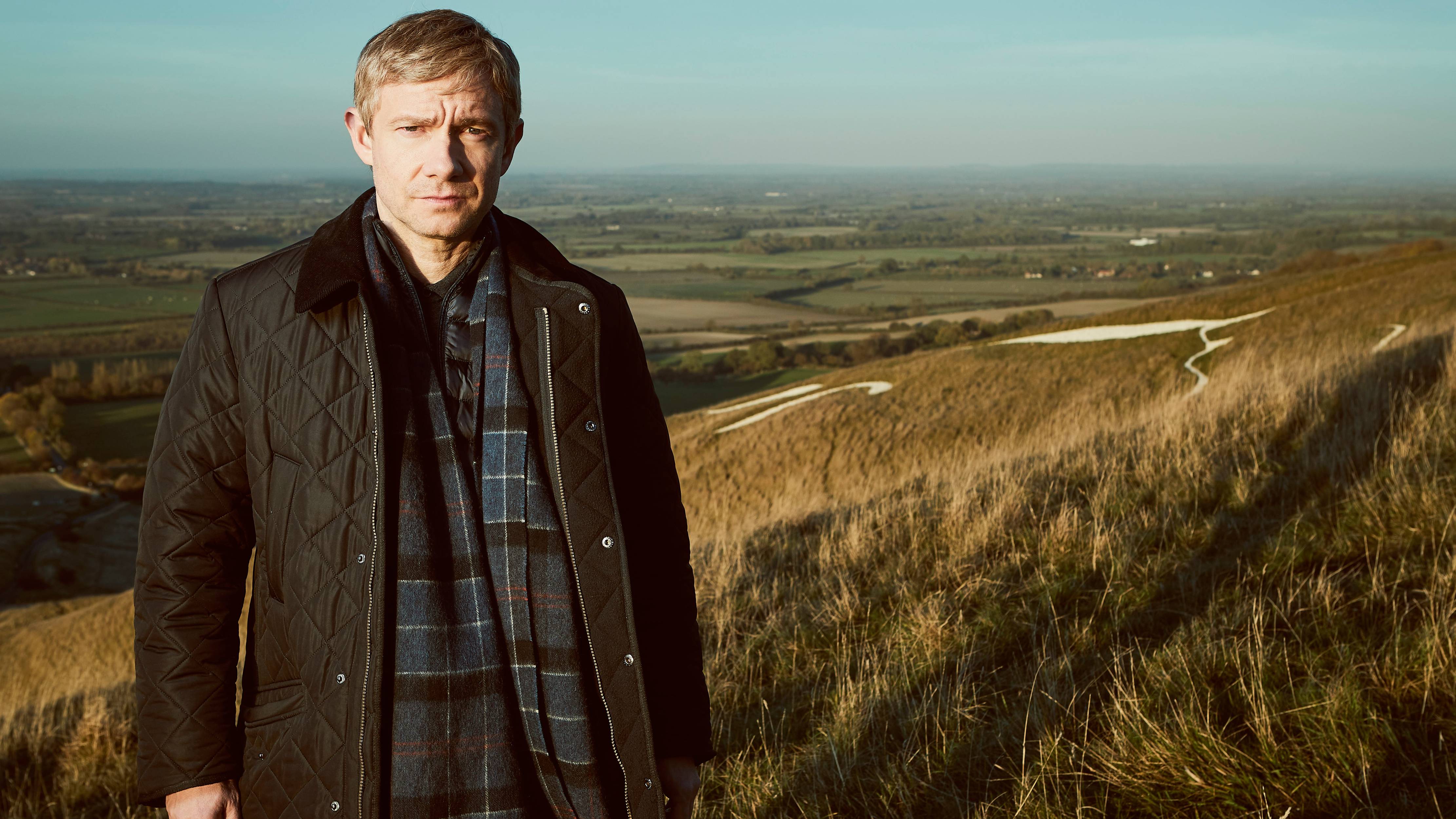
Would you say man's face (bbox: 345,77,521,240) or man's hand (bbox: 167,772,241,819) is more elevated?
man's face (bbox: 345,77,521,240)

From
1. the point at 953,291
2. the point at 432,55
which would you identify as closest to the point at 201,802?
the point at 432,55

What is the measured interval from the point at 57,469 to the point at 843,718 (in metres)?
53.5

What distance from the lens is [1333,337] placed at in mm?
9359

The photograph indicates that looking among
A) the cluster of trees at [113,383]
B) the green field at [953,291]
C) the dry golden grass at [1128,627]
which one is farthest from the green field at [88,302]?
the dry golden grass at [1128,627]

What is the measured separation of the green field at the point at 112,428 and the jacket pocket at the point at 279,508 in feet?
165

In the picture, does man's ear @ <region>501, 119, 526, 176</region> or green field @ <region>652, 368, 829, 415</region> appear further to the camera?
green field @ <region>652, 368, 829, 415</region>

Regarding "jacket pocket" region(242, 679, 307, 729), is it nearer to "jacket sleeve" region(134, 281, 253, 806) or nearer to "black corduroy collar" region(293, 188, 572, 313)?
"jacket sleeve" region(134, 281, 253, 806)

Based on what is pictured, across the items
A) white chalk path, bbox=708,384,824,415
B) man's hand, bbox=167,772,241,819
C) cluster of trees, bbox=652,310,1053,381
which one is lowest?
cluster of trees, bbox=652,310,1053,381

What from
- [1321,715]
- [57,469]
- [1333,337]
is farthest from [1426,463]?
[57,469]

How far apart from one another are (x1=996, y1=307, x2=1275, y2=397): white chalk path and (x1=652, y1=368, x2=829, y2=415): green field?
19782 mm

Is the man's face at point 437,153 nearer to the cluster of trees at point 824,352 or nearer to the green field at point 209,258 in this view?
the cluster of trees at point 824,352

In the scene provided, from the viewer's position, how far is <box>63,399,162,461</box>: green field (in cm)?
4591

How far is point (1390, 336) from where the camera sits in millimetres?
9094

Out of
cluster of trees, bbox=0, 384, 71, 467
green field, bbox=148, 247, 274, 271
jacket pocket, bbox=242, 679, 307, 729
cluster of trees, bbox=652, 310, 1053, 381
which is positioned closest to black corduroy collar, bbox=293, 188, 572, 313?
jacket pocket, bbox=242, 679, 307, 729
